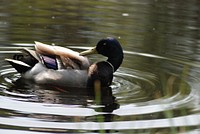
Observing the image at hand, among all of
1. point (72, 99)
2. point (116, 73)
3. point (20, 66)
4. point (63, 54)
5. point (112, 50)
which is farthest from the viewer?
point (116, 73)

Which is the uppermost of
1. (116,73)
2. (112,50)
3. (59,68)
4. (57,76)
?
(112,50)

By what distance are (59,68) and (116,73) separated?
1.21 meters

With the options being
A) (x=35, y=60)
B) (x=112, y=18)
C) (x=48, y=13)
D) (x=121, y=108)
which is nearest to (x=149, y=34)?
(x=112, y=18)

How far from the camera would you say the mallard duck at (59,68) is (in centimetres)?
866

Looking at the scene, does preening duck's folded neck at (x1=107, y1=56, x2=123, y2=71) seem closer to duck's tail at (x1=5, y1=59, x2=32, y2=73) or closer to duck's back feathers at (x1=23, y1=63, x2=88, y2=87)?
duck's back feathers at (x1=23, y1=63, x2=88, y2=87)

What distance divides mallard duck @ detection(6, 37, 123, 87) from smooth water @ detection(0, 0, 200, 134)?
16 cm

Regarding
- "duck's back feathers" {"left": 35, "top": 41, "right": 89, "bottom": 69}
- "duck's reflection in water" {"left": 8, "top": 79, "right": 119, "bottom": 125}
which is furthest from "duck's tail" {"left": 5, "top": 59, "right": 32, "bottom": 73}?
"duck's back feathers" {"left": 35, "top": 41, "right": 89, "bottom": 69}

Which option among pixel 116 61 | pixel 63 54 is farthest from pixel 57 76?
pixel 116 61

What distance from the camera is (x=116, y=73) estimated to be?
9617 millimetres

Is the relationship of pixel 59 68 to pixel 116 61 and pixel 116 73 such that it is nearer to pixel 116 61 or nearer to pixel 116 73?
pixel 116 61

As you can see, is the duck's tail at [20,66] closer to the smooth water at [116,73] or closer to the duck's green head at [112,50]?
the smooth water at [116,73]

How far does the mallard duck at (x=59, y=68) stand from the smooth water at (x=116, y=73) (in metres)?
0.16

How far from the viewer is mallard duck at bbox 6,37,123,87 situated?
866 centimetres

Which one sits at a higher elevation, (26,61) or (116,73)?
(26,61)
